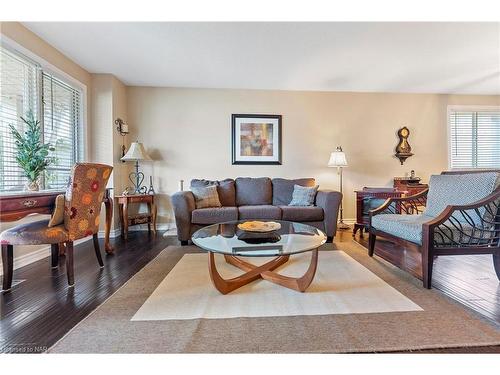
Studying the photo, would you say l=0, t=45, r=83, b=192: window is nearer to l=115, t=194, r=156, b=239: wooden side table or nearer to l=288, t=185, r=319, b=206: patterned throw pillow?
l=115, t=194, r=156, b=239: wooden side table

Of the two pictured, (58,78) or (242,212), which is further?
(242,212)

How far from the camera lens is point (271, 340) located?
50.7 inches

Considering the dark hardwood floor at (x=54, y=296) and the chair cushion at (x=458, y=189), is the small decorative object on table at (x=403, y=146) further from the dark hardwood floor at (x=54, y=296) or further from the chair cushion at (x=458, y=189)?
the dark hardwood floor at (x=54, y=296)

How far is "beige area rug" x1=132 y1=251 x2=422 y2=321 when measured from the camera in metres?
1.56

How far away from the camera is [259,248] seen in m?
1.71

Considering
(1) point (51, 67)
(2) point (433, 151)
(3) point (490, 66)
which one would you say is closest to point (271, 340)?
(1) point (51, 67)

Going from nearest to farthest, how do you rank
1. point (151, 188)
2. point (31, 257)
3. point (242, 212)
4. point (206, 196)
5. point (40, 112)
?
point (31, 257)
point (40, 112)
point (242, 212)
point (206, 196)
point (151, 188)

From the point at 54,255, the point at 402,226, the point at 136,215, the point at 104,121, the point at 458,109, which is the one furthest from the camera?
the point at 458,109

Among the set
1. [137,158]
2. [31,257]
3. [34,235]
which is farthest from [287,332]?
[137,158]

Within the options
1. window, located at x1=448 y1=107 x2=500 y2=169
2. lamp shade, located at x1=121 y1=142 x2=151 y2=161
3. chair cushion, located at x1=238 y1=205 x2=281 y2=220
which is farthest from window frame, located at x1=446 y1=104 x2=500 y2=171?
lamp shade, located at x1=121 y1=142 x2=151 y2=161

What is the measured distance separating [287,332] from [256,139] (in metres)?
3.37

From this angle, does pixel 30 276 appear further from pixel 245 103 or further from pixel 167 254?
pixel 245 103

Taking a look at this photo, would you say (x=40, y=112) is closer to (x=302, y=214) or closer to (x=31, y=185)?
(x=31, y=185)

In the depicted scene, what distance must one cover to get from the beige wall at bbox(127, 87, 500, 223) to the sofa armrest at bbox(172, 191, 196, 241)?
1.18m
